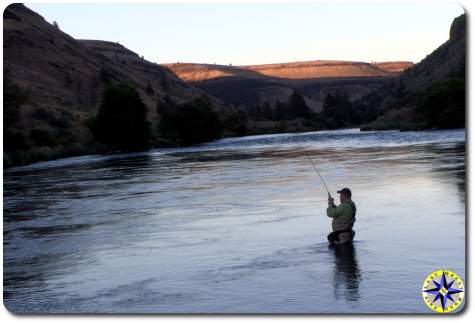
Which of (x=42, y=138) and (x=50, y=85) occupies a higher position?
(x=50, y=85)

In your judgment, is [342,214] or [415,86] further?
[415,86]

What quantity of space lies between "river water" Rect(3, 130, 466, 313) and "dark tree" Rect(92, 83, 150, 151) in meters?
60.3

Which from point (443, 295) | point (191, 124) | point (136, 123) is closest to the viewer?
point (443, 295)

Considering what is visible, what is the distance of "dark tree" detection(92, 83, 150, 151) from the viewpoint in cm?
9944

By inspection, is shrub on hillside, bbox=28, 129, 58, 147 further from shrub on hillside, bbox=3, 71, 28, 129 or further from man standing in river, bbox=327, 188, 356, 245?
man standing in river, bbox=327, 188, 356, 245

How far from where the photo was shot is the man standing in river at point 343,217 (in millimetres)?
16453

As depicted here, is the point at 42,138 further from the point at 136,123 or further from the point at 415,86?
the point at 415,86

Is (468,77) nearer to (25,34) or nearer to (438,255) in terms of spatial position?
→ (438,255)

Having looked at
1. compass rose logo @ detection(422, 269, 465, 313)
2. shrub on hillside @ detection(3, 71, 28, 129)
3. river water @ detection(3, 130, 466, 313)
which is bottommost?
river water @ detection(3, 130, 466, 313)

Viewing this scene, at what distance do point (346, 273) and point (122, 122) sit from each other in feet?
288

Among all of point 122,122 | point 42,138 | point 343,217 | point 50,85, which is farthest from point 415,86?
point 343,217

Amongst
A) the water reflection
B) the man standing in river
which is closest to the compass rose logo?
the water reflection

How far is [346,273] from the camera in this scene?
1452 centimetres

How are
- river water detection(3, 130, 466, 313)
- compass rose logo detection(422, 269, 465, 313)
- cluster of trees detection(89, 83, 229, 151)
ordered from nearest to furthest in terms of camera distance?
compass rose logo detection(422, 269, 465, 313), river water detection(3, 130, 466, 313), cluster of trees detection(89, 83, 229, 151)
